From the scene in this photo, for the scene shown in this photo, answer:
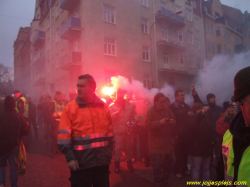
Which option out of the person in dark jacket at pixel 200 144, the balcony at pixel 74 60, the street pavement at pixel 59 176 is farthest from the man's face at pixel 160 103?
the balcony at pixel 74 60

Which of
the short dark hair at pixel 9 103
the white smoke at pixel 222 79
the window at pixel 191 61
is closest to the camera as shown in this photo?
the short dark hair at pixel 9 103

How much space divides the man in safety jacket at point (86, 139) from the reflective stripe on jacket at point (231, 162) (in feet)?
4.95

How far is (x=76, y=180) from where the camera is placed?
2.41 meters

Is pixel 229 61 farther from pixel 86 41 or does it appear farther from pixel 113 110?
pixel 113 110

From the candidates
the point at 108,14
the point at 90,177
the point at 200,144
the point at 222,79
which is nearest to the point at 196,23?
the point at 222,79

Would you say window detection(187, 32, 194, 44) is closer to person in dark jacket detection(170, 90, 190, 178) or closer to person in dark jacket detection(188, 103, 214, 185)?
person in dark jacket detection(170, 90, 190, 178)

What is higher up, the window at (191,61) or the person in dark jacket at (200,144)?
the window at (191,61)

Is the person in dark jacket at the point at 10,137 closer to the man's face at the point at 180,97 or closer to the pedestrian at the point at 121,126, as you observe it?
the pedestrian at the point at 121,126

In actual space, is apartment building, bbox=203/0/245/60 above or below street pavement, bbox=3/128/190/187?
above

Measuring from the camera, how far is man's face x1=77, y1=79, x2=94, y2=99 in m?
2.69

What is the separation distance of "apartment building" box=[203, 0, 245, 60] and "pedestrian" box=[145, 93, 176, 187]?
26.0 m

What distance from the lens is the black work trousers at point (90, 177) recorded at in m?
2.42

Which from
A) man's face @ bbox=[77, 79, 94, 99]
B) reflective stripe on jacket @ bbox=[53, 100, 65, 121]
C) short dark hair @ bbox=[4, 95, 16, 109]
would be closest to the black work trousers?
man's face @ bbox=[77, 79, 94, 99]

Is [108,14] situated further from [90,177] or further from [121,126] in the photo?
[90,177]
